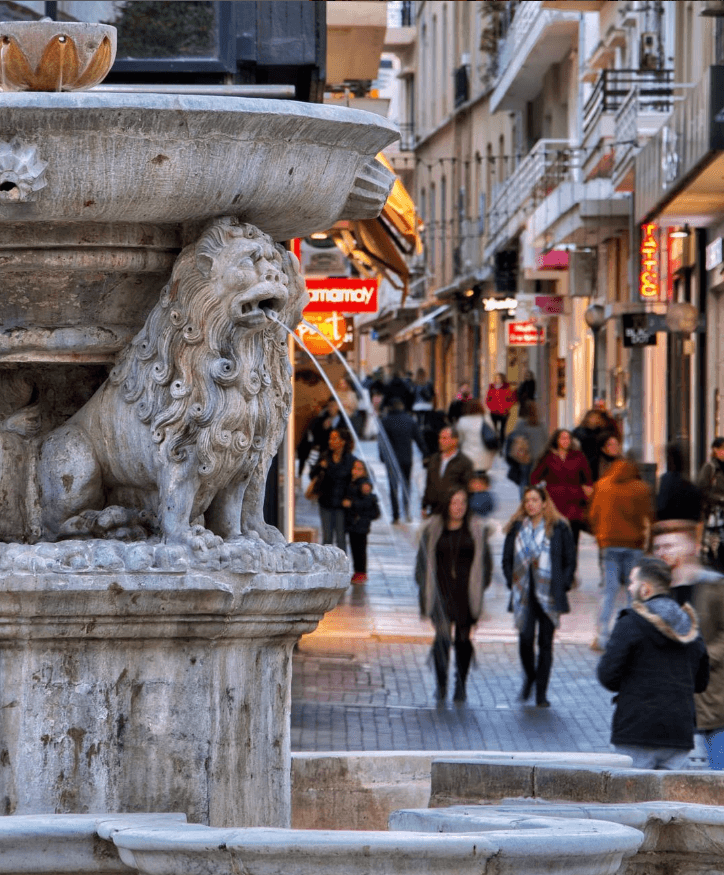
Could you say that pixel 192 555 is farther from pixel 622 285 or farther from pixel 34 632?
pixel 622 285

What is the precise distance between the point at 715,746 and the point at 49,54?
4339mm

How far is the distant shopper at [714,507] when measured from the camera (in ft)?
49.6

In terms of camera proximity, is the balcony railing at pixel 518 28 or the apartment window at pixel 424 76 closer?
the balcony railing at pixel 518 28

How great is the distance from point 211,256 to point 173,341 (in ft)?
0.78

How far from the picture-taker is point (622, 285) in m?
35.5

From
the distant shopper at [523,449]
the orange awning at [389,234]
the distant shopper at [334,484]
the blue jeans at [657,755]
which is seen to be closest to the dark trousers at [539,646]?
the orange awning at [389,234]

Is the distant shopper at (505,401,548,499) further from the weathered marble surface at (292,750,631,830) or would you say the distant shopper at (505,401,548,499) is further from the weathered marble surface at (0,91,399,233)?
the weathered marble surface at (0,91,399,233)

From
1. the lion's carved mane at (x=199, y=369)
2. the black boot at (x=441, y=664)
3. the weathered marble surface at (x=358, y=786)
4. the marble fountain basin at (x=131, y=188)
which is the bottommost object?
the black boot at (x=441, y=664)

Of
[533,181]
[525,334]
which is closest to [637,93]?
[533,181]

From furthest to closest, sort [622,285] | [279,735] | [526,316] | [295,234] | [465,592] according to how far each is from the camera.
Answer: [526,316] → [622,285] → [465,592] → [295,234] → [279,735]

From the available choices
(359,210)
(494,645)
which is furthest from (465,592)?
(359,210)

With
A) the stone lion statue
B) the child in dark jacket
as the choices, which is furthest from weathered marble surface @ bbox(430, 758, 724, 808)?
the child in dark jacket

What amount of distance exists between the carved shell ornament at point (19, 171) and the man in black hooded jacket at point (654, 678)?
3729 mm

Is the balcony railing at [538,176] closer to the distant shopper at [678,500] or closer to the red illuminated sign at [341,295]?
the red illuminated sign at [341,295]
